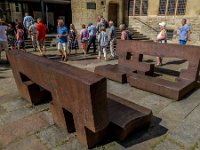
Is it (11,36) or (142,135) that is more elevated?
(11,36)

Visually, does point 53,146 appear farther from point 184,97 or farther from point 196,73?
point 196,73

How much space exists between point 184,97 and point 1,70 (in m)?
5.64

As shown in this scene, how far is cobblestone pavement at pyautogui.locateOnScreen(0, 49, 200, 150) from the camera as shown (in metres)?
2.54

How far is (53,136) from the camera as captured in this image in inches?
107

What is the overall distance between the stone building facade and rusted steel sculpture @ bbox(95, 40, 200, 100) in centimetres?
809

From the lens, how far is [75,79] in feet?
6.76

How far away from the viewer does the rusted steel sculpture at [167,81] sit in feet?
12.8

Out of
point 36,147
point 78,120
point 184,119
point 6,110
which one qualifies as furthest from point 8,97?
point 184,119

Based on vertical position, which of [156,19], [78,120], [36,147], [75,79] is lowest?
[36,147]

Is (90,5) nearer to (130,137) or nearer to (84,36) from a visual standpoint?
(84,36)

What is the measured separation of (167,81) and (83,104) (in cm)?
272

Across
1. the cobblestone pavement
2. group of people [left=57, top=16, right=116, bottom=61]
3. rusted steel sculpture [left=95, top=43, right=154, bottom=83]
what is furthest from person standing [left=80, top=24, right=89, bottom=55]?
the cobblestone pavement

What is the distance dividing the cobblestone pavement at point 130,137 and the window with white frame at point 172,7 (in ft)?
31.0

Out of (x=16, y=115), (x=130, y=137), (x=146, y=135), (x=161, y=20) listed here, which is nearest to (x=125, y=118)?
(x=130, y=137)
